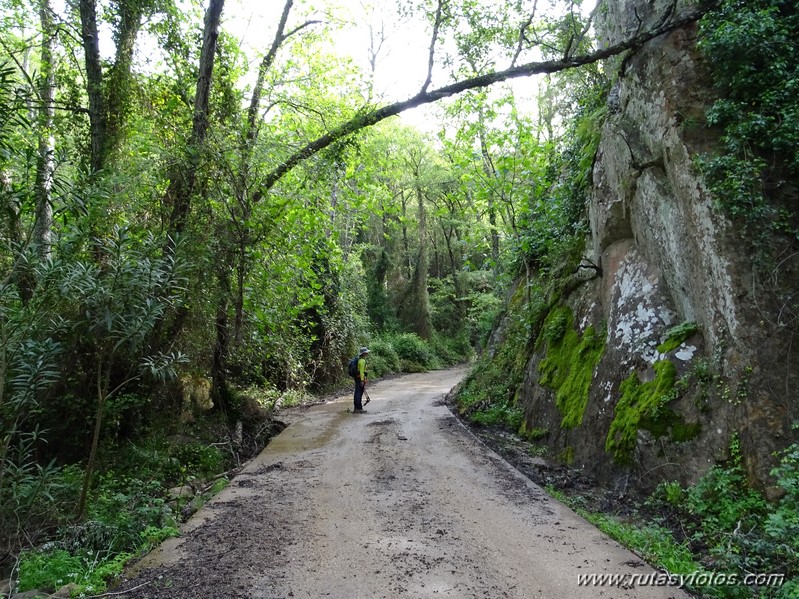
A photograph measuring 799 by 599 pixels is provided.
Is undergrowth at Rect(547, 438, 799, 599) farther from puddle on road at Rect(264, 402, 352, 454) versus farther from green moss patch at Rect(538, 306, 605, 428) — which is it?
puddle on road at Rect(264, 402, 352, 454)

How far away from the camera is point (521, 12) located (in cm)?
1084

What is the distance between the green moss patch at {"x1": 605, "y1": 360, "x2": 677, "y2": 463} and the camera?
6039 millimetres

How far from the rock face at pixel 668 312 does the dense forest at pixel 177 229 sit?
0.47 meters

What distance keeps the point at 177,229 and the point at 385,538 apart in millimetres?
6255

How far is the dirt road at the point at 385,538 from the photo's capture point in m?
3.91

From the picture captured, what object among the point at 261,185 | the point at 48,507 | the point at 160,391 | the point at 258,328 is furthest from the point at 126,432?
the point at 261,185

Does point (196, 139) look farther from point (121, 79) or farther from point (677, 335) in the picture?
point (677, 335)

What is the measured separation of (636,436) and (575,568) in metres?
2.42

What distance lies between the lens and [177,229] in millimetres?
8508

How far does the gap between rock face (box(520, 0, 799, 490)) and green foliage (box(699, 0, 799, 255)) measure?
24 centimetres

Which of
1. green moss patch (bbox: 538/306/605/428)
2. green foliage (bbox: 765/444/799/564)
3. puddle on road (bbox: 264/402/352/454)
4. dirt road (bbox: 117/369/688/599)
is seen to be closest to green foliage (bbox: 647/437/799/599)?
green foliage (bbox: 765/444/799/564)

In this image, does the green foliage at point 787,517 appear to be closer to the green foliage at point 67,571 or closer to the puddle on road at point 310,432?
the green foliage at point 67,571

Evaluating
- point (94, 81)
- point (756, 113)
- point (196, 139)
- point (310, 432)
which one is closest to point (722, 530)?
point (756, 113)

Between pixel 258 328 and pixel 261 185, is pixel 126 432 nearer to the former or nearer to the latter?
pixel 258 328
